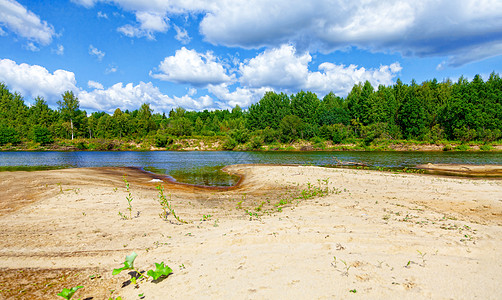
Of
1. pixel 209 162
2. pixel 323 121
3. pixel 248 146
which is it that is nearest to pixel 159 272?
pixel 209 162

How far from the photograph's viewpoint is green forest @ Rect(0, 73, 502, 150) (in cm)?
7864

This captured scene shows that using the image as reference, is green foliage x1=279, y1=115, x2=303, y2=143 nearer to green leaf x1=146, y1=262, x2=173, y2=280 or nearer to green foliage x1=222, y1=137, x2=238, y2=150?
Result: green foliage x1=222, y1=137, x2=238, y2=150

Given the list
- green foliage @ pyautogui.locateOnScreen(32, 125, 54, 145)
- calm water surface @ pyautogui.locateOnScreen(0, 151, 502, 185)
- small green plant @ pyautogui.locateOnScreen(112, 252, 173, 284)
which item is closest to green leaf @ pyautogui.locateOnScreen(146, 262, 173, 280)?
small green plant @ pyautogui.locateOnScreen(112, 252, 173, 284)

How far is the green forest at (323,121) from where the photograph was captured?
7864cm

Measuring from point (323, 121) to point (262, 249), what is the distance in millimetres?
100681

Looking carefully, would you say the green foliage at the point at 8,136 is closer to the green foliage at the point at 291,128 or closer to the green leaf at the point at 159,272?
the green foliage at the point at 291,128

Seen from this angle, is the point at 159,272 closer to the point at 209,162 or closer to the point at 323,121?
the point at 209,162

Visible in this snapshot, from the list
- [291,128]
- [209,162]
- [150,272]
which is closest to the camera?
[150,272]

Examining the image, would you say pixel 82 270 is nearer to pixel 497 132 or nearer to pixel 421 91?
pixel 497 132

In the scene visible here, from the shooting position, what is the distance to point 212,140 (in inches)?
4058

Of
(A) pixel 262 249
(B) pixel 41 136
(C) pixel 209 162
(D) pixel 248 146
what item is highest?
(B) pixel 41 136

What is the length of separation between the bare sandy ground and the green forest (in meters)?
80.4

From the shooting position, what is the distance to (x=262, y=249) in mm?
5973

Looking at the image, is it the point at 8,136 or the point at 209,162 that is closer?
the point at 209,162
